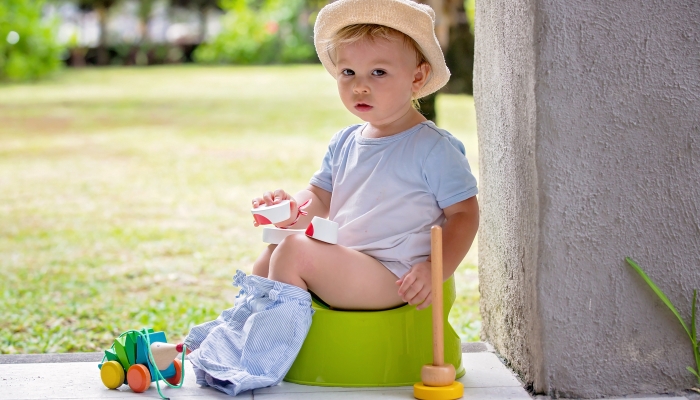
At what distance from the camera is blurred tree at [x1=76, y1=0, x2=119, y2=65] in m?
23.0

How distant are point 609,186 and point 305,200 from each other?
95cm

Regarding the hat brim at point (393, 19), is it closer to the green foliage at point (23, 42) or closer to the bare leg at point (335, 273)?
the bare leg at point (335, 273)

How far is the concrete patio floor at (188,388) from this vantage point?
2.27m

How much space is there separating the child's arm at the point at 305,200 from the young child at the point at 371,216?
0.01 meters

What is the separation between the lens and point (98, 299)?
413 centimetres

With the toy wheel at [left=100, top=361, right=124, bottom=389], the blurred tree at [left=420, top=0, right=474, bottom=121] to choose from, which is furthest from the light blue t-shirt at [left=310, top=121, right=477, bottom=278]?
the blurred tree at [left=420, top=0, right=474, bottom=121]

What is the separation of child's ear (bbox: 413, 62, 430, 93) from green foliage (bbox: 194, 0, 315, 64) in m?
17.5

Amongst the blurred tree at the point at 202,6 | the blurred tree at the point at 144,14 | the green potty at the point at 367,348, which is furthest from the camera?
the blurred tree at the point at 202,6

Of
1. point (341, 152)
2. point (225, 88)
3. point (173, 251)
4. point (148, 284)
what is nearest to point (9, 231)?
point (173, 251)

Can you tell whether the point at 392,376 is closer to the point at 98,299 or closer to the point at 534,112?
the point at 534,112

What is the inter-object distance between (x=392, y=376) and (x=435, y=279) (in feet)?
1.16

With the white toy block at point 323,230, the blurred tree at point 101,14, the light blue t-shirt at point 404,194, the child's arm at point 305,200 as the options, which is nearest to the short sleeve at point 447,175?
the light blue t-shirt at point 404,194

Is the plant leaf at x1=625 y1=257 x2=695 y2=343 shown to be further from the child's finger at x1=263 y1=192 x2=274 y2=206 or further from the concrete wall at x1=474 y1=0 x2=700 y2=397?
the child's finger at x1=263 y1=192 x2=274 y2=206

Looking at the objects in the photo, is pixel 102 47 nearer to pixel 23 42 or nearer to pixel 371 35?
pixel 23 42
